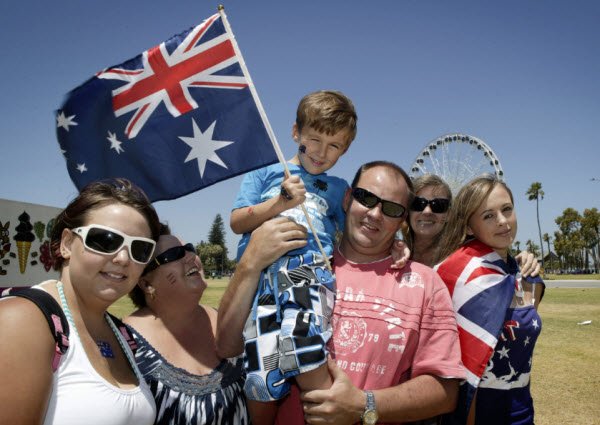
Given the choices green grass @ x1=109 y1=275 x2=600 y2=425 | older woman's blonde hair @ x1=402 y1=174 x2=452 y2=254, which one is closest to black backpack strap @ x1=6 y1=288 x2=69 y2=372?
older woman's blonde hair @ x1=402 y1=174 x2=452 y2=254

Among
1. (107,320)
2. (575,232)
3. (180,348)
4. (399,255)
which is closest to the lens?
(107,320)

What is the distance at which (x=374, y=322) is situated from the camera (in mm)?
2463

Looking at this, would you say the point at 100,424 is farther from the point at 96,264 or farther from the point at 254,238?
the point at 254,238

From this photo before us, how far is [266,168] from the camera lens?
11.2 feet

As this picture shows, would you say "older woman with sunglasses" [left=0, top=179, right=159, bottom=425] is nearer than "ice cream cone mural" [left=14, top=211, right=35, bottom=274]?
Yes

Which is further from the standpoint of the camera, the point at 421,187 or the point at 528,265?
the point at 421,187

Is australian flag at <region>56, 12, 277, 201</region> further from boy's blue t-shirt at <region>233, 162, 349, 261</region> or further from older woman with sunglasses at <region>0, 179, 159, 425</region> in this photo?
older woman with sunglasses at <region>0, 179, 159, 425</region>

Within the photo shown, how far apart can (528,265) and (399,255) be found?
1.31 metres

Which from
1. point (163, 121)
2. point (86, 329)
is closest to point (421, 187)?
point (163, 121)

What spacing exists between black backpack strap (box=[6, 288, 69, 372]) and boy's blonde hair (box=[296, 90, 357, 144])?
2.05 meters

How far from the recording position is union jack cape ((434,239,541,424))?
2684 mm

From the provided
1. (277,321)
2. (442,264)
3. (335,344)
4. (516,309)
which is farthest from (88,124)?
(516,309)

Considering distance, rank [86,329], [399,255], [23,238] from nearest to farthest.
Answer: [86,329] < [399,255] < [23,238]

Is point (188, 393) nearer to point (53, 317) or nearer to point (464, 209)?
point (53, 317)
